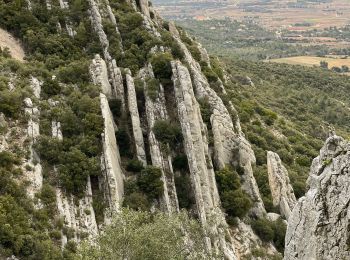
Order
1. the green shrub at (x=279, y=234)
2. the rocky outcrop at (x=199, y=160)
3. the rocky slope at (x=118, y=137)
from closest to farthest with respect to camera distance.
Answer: the rocky slope at (x=118, y=137) → the rocky outcrop at (x=199, y=160) → the green shrub at (x=279, y=234)

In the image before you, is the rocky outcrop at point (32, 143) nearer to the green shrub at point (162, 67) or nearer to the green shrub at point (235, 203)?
the green shrub at point (162, 67)

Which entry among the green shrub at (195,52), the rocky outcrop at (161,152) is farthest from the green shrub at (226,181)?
the green shrub at (195,52)

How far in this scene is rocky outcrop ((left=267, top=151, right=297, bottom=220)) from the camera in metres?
50.7

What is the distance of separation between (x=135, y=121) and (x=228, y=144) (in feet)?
36.5

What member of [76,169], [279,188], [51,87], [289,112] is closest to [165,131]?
[76,169]

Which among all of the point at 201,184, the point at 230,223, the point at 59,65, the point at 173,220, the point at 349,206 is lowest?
the point at 230,223

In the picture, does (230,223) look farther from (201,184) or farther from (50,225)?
(50,225)

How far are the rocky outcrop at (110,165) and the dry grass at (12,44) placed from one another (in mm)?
13189

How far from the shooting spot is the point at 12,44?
2130 inches

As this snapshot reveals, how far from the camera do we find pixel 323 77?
503ft

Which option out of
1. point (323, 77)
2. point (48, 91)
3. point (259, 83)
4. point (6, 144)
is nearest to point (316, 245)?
point (6, 144)

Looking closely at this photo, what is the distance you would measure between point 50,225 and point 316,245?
19490 mm

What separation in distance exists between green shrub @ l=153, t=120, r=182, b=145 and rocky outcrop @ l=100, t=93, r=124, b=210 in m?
4.28

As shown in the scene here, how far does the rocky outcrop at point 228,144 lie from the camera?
4928cm
